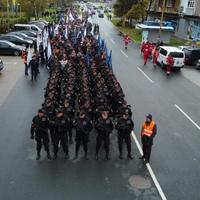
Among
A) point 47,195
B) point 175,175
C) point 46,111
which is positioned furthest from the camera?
point 46,111

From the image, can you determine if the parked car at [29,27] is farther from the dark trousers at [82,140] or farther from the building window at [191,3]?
the dark trousers at [82,140]

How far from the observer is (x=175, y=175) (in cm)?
1058

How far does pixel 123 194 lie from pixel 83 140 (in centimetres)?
235

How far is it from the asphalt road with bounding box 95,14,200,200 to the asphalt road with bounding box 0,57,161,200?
71 cm

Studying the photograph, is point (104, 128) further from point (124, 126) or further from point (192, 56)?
point (192, 56)

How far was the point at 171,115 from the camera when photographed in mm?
15969

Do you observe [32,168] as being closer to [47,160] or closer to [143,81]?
[47,160]

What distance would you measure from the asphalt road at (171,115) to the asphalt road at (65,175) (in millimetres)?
706

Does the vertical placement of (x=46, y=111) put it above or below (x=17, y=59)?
above

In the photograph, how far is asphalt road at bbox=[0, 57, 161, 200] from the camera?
937 centimetres

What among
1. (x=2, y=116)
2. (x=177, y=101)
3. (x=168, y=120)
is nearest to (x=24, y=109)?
(x=2, y=116)

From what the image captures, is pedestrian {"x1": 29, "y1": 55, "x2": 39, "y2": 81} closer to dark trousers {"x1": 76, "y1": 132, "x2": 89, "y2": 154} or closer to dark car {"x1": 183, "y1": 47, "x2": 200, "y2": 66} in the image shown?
dark trousers {"x1": 76, "y1": 132, "x2": 89, "y2": 154}

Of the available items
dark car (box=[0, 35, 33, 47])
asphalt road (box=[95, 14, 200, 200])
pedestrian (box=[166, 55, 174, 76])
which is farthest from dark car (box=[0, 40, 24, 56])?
pedestrian (box=[166, 55, 174, 76])

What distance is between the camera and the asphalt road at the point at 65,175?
9367 millimetres
